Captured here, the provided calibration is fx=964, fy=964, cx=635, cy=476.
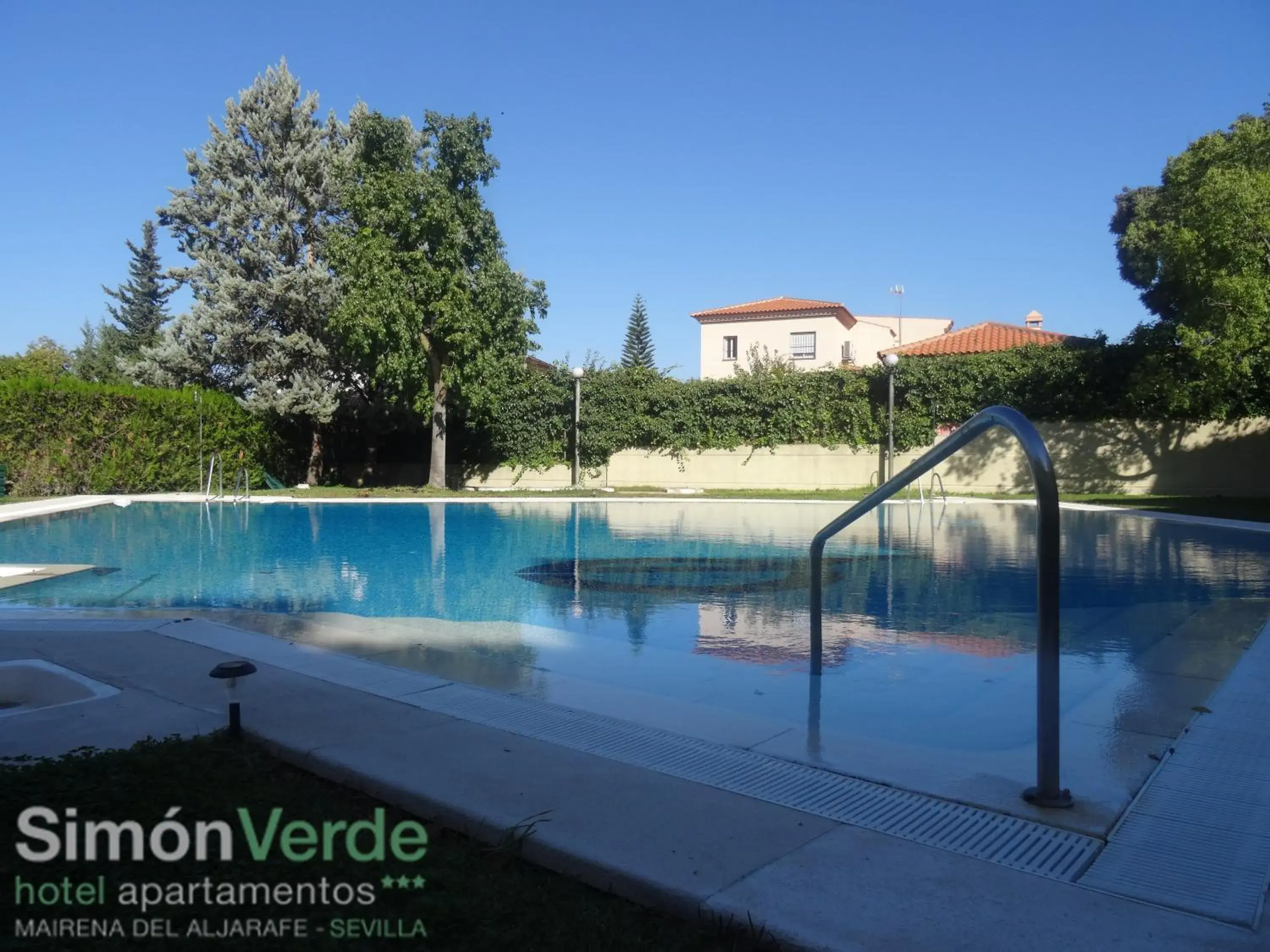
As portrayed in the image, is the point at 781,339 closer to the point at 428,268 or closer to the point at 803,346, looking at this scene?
the point at 803,346

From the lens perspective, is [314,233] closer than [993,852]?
No

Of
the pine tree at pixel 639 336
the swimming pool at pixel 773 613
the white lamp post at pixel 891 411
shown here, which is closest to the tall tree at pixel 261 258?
the swimming pool at pixel 773 613

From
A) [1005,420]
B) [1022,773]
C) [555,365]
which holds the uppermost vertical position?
[555,365]

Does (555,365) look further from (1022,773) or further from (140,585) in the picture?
(1022,773)

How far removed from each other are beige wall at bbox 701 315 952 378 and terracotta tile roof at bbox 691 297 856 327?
29 cm

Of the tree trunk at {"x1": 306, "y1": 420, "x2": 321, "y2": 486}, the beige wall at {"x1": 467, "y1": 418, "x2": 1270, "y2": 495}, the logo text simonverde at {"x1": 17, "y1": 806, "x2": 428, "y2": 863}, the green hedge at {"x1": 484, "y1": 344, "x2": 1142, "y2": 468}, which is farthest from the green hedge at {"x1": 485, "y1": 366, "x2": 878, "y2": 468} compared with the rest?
the logo text simonverde at {"x1": 17, "y1": 806, "x2": 428, "y2": 863}

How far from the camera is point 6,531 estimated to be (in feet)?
52.1

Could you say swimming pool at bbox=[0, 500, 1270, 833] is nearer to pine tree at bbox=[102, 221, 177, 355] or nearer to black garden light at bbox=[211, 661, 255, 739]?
black garden light at bbox=[211, 661, 255, 739]

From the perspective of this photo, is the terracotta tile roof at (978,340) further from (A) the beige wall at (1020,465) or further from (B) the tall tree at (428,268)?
(B) the tall tree at (428,268)

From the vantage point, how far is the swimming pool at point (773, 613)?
493cm

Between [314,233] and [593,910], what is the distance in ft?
94.6

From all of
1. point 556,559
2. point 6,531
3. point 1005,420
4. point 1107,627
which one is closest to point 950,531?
point 556,559

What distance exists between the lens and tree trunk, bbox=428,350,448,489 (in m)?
25.8

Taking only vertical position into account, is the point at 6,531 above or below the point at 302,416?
below
